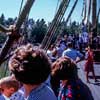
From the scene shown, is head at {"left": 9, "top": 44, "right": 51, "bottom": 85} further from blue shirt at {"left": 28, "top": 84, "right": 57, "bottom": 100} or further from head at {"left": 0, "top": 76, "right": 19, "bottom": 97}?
head at {"left": 0, "top": 76, "right": 19, "bottom": 97}

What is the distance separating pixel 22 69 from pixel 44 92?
0.53 feet

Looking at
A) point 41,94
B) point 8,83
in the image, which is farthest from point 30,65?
point 8,83

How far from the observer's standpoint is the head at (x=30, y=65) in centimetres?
181

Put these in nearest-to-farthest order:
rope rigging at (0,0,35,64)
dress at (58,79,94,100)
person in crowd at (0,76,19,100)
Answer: rope rigging at (0,0,35,64), person in crowd at (0,76,19,100), dress at (58,79,94,100)

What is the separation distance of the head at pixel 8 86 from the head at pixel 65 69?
63 cm

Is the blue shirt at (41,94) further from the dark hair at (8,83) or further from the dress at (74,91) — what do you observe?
the dress at (74,91)

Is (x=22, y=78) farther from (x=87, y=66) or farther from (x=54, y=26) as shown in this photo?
(x=87, y=66)

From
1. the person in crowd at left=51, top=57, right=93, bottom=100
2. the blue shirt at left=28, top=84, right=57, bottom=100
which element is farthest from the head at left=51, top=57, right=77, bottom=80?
the blue shirt at left=28, top=84, right=57, bottom=100

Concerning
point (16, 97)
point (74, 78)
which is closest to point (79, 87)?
point (74, 78)

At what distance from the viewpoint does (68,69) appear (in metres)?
2.83

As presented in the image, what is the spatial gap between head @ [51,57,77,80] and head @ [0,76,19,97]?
0.63 meters

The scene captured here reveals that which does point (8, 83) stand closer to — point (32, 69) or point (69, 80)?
point (32, 69)

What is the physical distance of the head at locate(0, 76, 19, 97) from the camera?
2271 mm

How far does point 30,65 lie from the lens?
5.94 ft
